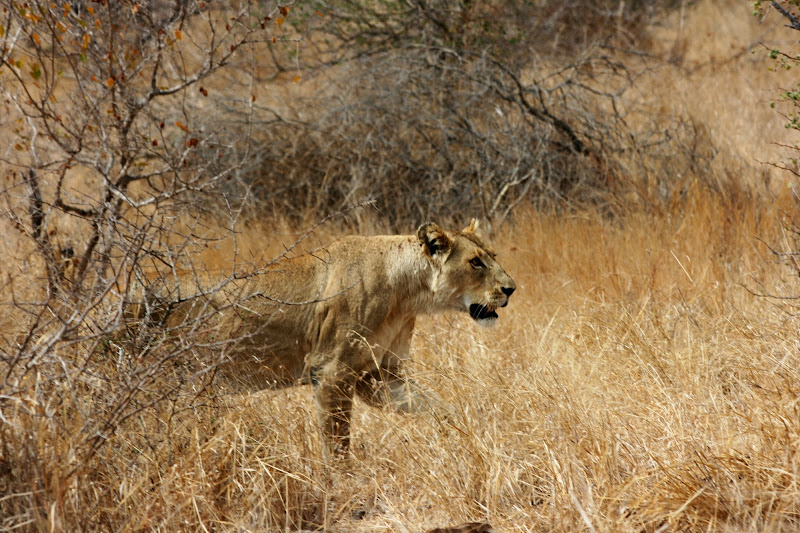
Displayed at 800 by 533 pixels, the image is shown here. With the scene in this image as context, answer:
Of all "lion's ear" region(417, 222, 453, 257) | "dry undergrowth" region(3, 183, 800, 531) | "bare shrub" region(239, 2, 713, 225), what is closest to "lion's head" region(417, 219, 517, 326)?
"lion's ear" region(417, 222, 453, 257)

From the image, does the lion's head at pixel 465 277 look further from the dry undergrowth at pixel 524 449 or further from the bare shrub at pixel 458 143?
the bare shrub at pixel 458 143

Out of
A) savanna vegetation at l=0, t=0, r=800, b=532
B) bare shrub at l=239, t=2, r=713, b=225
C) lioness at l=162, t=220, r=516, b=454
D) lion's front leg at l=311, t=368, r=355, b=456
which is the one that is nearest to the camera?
savanna vegetation at l=0, t=0, r=800, b=532

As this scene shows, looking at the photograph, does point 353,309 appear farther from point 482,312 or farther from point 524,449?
point 524,449

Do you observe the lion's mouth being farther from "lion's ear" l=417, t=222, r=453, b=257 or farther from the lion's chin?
"lion's ear" l=417, t=222, r=453, b=257

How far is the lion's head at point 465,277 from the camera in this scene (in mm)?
5609

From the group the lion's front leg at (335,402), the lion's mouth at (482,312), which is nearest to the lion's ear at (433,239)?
the lion's mouth at (482,312)

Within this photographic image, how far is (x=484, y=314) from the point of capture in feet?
18.8

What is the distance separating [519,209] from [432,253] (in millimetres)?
4248

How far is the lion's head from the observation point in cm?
561

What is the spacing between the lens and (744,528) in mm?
3635

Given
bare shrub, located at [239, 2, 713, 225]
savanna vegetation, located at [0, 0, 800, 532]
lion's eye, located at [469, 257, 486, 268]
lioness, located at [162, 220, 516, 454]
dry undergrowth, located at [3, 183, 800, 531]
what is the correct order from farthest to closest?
bare shrub, located at [239, 2, 713, 225]
lion's eye, located at [469, 257, 486, 268]
lioness, located at [162, 220, 516, 454]
savanna vegetation, located at [0, 0, 800, 532]
dry undergrowth, located at [3, 183, 800, 531]

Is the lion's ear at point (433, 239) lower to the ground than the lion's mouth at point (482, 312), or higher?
higher

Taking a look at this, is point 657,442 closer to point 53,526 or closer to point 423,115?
point 53,526

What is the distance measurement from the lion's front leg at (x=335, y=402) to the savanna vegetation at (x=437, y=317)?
0.59ft
